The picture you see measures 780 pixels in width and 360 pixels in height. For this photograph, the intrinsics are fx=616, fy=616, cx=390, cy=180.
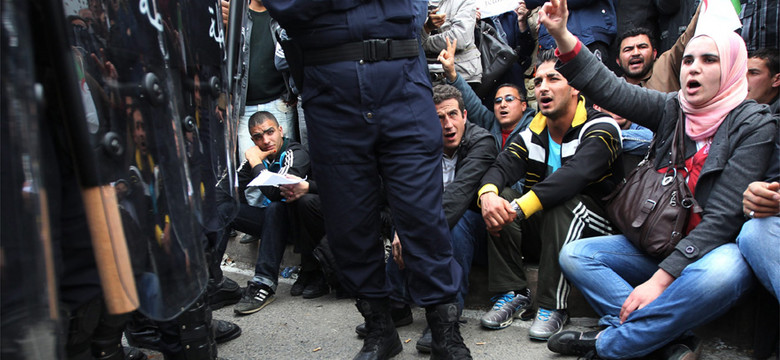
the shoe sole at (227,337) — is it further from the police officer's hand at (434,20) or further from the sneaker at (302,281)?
the police officer's hand at (434,20)

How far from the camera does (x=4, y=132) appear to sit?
1026mm

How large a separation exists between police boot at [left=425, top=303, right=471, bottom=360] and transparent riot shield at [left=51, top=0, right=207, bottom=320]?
1.18 metres

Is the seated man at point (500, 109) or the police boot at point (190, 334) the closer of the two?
the police boot at point (190, 334)

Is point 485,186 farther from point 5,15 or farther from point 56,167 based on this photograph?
point 5,15

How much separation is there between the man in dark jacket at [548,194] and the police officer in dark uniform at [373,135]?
2.05 ft

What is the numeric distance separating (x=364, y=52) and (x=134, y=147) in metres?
1.18

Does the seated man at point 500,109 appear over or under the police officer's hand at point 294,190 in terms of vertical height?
over

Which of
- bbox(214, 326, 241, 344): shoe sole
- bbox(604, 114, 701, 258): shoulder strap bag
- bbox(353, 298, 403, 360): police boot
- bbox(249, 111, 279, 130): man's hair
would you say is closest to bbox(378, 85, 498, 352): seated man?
bbox(353, 298, 403, 360): police boot

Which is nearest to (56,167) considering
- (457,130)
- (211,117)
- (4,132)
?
(4,132)

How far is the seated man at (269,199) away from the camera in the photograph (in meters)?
3.85

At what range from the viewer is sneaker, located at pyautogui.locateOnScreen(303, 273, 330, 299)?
3918 mm

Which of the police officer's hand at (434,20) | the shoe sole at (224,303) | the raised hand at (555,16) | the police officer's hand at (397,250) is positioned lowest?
the shoe sole at (224,303)

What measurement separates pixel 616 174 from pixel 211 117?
218 cm

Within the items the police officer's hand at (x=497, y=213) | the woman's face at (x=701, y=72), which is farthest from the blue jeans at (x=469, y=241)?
the woman's face at (x=701, y=72)
